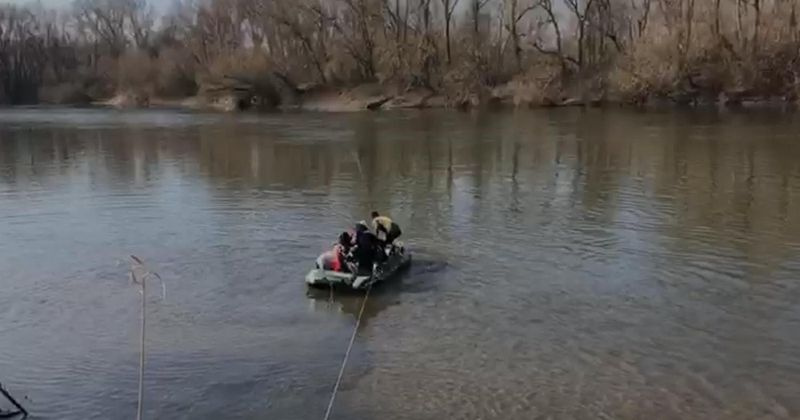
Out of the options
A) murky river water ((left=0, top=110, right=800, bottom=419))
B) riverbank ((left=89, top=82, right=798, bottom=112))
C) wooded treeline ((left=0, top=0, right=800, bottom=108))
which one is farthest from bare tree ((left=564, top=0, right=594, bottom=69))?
murky river water ((left=0, top=110, right=800, bottom=419))

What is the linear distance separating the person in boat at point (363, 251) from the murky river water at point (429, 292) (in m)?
0.56

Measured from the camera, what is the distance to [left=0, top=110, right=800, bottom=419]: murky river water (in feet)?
35.4

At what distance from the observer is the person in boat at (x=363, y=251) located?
1462cm

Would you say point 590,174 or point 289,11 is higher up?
point 289,11

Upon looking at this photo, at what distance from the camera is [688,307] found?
13.8m

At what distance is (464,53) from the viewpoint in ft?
240

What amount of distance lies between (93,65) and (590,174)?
87384 millimetres

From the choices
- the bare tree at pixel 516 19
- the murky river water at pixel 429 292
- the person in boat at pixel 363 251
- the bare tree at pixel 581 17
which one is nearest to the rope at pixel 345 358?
the murky river water at pixel 429 292

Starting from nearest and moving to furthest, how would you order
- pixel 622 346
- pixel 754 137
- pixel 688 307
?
pixel 622 346 < pixel 688 307 < pixel 754 137

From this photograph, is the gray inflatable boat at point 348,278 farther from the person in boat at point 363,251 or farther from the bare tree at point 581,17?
the bare tree at point 581,17

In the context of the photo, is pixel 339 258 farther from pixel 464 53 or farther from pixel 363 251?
pixel 464 53

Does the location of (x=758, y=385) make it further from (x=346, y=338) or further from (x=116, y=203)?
(x=116, y=203)

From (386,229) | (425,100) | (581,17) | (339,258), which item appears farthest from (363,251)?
(581,17)

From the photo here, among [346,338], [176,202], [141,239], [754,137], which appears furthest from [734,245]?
[754,137]
